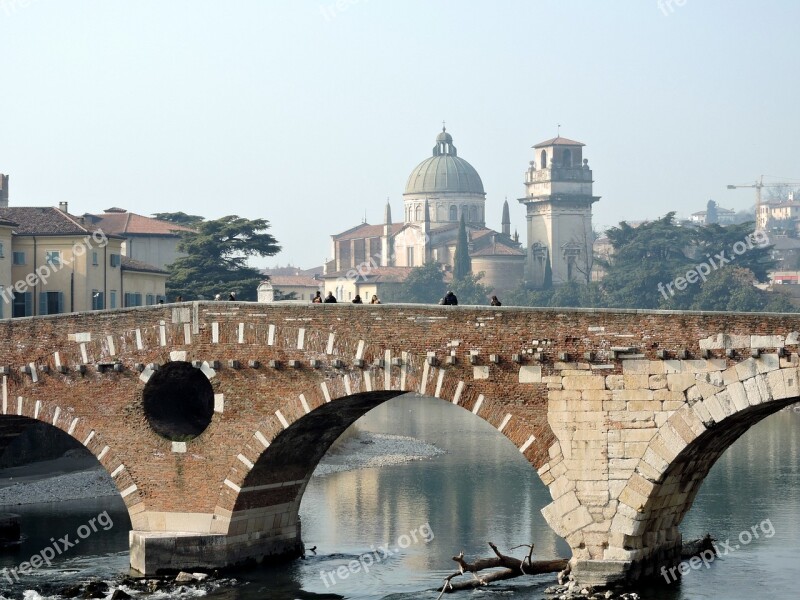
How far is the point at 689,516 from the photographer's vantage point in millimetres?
37375

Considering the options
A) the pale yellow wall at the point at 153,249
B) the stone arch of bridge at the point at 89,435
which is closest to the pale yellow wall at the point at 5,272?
the stone arch of bridge at the point at 89,435

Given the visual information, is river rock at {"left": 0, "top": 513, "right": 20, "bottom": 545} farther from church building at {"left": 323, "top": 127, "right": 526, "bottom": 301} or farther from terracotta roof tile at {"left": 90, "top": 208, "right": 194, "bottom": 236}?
church building at {"left": 323, "top": 127, "right": 526, "bottom": 301}

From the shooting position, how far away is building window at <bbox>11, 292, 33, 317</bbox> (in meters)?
51.5

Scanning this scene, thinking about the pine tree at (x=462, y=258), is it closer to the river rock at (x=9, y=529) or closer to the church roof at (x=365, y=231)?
the church roof at (x=365, y=231)

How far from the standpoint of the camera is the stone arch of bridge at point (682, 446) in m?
24.8

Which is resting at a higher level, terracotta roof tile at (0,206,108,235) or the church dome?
the church dome

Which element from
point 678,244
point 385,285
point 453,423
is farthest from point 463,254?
point 453,423

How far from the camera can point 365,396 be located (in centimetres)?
2959

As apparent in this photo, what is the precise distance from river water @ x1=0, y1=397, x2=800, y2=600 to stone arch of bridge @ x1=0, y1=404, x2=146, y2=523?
165 centimetres

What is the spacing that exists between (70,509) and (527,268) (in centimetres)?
11998

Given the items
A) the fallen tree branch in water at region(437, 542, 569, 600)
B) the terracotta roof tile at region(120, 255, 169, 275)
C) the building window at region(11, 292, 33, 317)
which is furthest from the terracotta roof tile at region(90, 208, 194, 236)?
the fallen tree branch in water at region(437, 542, 569, 600)

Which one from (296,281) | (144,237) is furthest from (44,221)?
(296,281)

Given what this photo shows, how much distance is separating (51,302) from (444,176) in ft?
390

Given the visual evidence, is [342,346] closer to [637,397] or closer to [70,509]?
[637,397]
